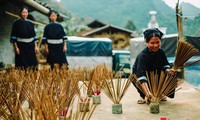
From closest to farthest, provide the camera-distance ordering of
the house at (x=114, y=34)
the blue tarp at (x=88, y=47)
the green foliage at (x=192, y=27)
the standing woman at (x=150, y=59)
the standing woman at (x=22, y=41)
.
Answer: the standing woman at (x=150, y=59) → the green foliage at (x=192, y=27) → the standing woman at (x=22, y=41) → the blue tarp at (x=88, y=47) → the house at (x=114, y=34)

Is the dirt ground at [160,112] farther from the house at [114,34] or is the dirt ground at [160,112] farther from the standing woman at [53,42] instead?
the house at [114,34]

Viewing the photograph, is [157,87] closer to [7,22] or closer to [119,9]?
[7,22]

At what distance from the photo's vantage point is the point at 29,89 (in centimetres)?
289

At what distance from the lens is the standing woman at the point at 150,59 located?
3896 millimetres

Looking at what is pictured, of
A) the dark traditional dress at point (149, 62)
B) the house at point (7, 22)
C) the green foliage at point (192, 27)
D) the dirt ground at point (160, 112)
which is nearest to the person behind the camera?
the dirt ground at point (160, 112)

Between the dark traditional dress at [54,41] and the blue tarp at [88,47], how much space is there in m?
8.11

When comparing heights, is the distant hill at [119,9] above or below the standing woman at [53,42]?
above

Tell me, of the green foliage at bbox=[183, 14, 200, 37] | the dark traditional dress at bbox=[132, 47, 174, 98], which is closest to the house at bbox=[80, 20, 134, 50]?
the green foliage at bbox=[183, 14, 200, 37]

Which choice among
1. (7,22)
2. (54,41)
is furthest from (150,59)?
(7,22)

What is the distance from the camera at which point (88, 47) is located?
14.9 metres

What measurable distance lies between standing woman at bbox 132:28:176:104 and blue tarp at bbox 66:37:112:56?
10432 millimetres

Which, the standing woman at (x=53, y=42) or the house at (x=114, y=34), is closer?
the standing woman at (x=53, y=42)

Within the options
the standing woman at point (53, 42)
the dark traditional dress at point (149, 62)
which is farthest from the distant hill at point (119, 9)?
the dark traditional dress at point (149, 62)

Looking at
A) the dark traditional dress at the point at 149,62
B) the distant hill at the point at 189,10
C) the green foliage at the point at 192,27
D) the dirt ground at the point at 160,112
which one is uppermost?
the distant hill at the point at 189,10
